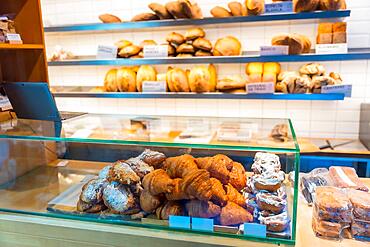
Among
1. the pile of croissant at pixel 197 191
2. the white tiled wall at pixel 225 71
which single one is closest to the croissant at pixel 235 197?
the pile of croissant at pixel 197 191

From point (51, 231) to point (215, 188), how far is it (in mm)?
518

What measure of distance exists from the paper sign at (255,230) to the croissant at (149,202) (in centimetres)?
25

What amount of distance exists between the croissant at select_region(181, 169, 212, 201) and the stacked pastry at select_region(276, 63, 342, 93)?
1.71 m

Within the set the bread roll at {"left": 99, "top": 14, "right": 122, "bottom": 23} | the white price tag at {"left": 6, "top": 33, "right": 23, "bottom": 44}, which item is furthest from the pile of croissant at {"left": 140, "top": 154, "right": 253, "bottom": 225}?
the bread roll at {"left": 99, "top": 14, "right": 122, "bottom": 23}

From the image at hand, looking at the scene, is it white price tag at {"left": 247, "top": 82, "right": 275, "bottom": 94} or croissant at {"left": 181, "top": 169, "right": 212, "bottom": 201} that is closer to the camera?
croissant at {"left": 181, "top": 169, "right": 212, "bottom": 201}

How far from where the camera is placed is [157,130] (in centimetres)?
136

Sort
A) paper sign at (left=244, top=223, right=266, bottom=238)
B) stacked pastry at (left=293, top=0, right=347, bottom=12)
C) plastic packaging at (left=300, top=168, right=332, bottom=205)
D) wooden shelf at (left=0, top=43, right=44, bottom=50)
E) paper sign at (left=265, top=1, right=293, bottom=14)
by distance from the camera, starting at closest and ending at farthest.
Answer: paper sign at (left=244, top=223, right=266, bottom=238), plastic packaging at (left=300, top=168, right=332, bottom=205), wooden shelf at (left=0, top=43, right=44, bottom=50), stacked pastry at (left=293, top=0, right=347, bottom=12), paper sign at (left=265, top=1, right=293, bottom=14)

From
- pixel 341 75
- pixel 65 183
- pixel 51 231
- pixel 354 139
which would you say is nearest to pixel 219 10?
pixel 341 75

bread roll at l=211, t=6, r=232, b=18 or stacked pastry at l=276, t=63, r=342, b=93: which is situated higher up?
bread roll at l=211, t=6, r=232, b=18

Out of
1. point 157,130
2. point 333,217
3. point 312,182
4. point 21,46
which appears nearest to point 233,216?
point 333,217

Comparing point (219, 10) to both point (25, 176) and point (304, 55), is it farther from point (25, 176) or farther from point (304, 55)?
point (25, 176)

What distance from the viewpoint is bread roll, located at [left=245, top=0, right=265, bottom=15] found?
92.0 inches

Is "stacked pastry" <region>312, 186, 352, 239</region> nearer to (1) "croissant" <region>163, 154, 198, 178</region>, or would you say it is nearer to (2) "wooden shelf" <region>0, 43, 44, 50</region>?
(1) "croissant" <region>163, 154, 198, 178</region>

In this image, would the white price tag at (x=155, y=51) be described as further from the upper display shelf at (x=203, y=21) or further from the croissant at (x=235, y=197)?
the croissant at (x=235, y=197)
